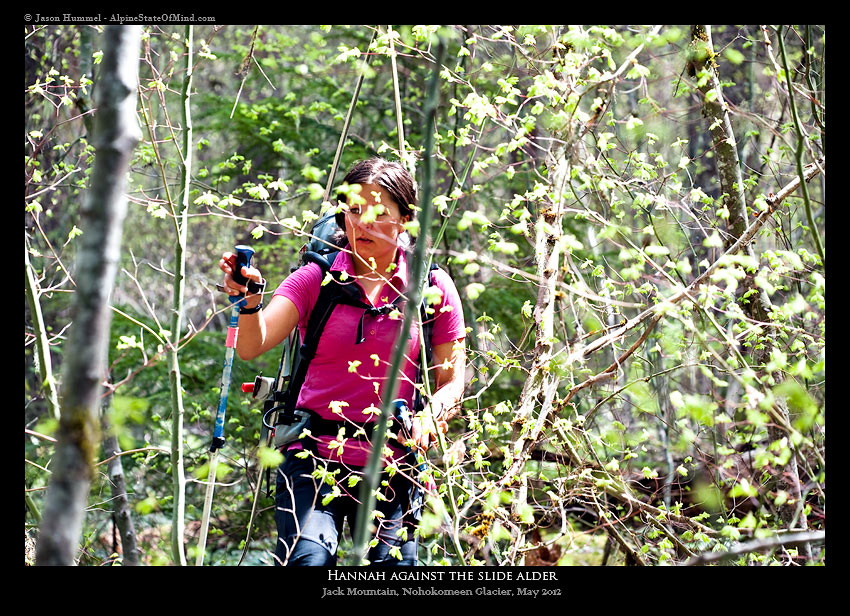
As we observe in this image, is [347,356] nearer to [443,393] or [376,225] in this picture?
[443,393]

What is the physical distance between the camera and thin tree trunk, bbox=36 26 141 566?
1191mm

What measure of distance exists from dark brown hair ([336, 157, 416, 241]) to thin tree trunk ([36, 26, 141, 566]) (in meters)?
1.44

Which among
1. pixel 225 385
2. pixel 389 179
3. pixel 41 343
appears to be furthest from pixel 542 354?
pixel 41 343

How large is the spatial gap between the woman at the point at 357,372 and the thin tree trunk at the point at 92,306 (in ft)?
4.23

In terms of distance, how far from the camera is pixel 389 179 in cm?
268

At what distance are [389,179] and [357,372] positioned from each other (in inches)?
31.0

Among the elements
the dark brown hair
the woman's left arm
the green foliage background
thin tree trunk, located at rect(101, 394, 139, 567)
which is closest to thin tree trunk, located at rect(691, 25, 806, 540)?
the green foliage background

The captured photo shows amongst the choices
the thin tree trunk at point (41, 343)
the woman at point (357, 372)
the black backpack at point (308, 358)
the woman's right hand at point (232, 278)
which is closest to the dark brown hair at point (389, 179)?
the woman at point (357, 372)
